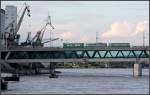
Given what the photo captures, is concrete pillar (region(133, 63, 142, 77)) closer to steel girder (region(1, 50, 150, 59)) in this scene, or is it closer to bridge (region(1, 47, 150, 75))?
bridge (region(1, 47, 150, 75))

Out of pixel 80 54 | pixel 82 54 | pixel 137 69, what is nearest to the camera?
pixel 137 69

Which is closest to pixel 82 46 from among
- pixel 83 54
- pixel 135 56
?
pixel 83 54

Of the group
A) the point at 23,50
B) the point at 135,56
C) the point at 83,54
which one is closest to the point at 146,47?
the point at 135,56

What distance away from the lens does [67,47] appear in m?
186

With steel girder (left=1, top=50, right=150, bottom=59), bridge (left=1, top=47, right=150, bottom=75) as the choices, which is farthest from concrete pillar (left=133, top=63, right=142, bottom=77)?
steel girder (left=1, top=50, right=150, bottom=59)

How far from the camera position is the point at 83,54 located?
184m

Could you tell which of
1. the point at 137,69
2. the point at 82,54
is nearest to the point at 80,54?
the point at 82,54

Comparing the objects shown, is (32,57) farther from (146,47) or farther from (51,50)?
(146,47)

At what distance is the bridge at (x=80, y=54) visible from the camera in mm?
177125

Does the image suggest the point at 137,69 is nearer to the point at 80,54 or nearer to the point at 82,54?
the point at 82,54

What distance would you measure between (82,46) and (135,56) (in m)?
19.9

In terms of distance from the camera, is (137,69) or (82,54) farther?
(82,54)

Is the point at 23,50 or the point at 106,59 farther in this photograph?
the point at 23,50

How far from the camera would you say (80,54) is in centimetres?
18562
